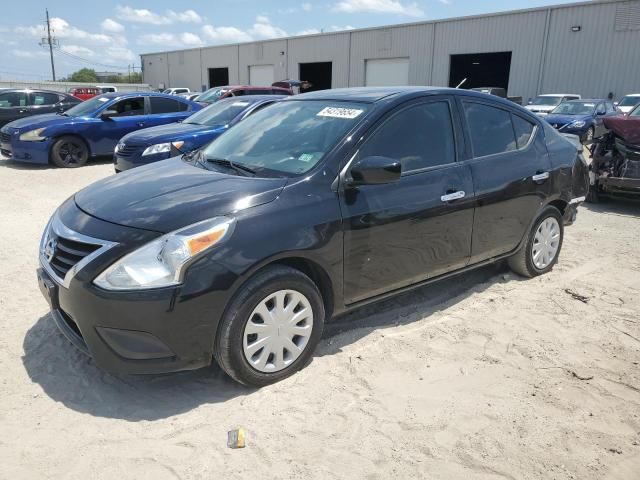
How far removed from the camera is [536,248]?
4816 millimetres

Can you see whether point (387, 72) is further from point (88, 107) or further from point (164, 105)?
point (88, 107)

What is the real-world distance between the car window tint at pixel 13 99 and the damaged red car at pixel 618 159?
44.2 ft

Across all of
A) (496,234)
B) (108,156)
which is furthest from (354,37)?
(496,234)

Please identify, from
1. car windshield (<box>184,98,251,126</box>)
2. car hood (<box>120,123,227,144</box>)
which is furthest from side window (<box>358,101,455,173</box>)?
car windshield (<box>184,98,251,126</box>)

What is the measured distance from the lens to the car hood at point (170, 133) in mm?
8453

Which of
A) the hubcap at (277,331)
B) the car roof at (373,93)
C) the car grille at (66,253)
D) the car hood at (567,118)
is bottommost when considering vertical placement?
the hubcap at (277,331)

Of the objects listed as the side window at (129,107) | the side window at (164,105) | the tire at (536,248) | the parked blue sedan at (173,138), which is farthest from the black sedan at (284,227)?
the side window at (164,105)

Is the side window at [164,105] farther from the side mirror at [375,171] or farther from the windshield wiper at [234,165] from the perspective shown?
the side mirror at [375,171]

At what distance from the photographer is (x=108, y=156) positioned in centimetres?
1193

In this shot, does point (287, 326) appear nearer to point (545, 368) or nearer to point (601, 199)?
point (545, 368)

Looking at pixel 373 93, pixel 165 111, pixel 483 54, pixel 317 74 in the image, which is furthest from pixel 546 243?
pixel 317 74

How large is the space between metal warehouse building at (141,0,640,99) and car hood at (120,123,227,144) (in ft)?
73.0

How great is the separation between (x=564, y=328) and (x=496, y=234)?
884 millimetres

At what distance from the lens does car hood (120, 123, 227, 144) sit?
845 cm
